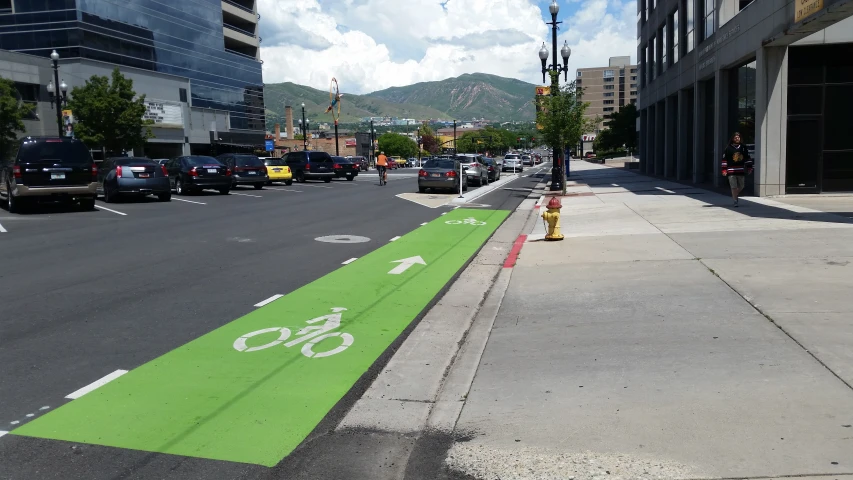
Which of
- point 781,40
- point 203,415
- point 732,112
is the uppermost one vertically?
point 781,40

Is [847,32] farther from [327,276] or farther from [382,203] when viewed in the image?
[327,276]

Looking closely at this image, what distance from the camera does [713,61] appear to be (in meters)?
25.8

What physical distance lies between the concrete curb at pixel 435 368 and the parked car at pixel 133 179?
16.6 meters

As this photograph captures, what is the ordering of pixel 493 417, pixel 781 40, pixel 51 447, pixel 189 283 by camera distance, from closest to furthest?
pixel 51 447 < pixel 493 417 < pixel 189 283 < pixel 781 40

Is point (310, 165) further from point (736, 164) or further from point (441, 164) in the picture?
point (736, 164)

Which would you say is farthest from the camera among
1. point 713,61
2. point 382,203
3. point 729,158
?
point 713,61

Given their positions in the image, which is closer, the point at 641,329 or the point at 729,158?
the point at 641,329

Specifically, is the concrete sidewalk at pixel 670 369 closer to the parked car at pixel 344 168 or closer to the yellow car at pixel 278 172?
the yellow car at pixel 278 172

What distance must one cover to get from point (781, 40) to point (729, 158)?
450cm

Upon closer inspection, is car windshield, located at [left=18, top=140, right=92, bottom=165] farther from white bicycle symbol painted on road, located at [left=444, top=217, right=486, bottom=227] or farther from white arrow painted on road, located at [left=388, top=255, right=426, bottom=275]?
white arrow painted on road, located at [left=388, top=255, right=426, bottom=275]

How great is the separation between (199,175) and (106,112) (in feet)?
102

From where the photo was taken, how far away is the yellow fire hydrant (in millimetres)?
13312

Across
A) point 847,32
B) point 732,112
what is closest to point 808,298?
point 847,32

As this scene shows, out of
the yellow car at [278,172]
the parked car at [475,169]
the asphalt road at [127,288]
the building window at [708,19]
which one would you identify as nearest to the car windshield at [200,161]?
the asphalt road at [127,288]
